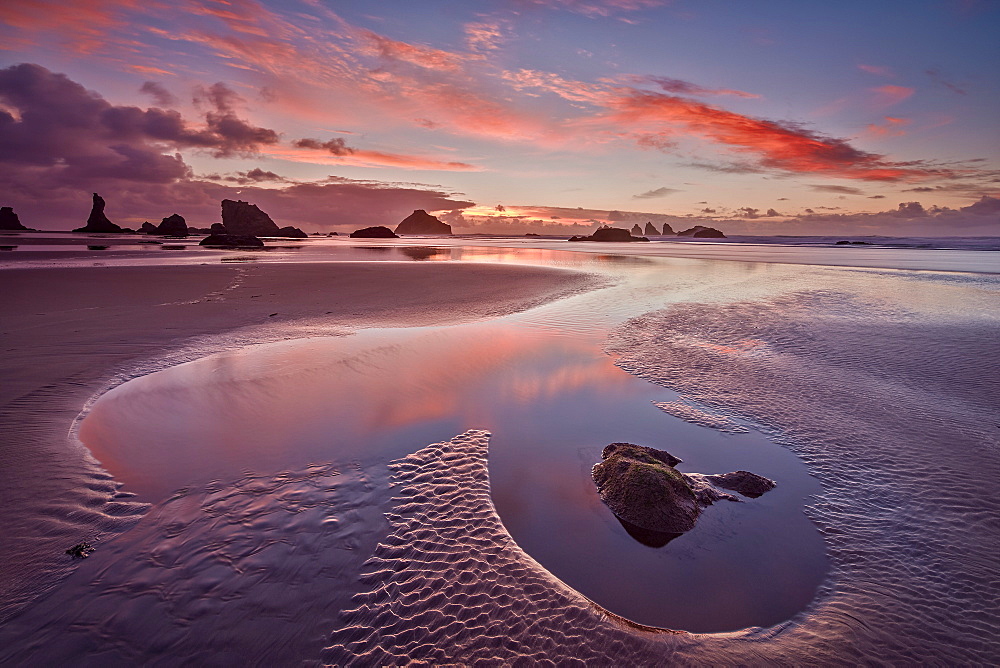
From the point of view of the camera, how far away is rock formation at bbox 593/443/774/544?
4508 mm

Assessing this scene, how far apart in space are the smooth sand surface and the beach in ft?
0.19

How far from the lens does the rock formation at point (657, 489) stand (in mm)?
4508

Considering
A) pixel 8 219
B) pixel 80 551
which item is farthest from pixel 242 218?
pixel 80 551

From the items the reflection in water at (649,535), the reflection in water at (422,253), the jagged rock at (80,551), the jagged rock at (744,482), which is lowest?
the reflection in water at (649,535)

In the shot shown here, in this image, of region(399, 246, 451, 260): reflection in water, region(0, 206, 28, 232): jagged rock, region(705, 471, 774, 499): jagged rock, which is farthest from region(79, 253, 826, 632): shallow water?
region(0, 206, 28, 232): jagged rock

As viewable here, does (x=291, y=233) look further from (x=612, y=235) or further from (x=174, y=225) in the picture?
(x=612, y=235)

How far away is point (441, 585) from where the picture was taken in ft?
11.8

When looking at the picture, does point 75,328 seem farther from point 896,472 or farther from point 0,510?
point 896,472

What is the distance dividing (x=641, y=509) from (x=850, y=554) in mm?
1950

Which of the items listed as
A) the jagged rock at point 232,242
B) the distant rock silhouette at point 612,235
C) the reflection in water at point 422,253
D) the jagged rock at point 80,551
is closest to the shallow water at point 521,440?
the jagged rock at point 80,551

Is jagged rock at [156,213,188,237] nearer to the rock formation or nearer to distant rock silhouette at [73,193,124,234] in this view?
distant rock silhouette at [73,193,124,234]

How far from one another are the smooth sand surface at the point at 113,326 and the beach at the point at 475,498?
57 mm

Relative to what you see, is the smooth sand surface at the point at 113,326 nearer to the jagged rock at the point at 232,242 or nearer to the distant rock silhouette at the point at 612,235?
the jagged rock at the point at 232,242

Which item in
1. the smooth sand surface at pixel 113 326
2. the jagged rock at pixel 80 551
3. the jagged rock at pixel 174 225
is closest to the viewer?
the jagged rock at pixel 80 551
